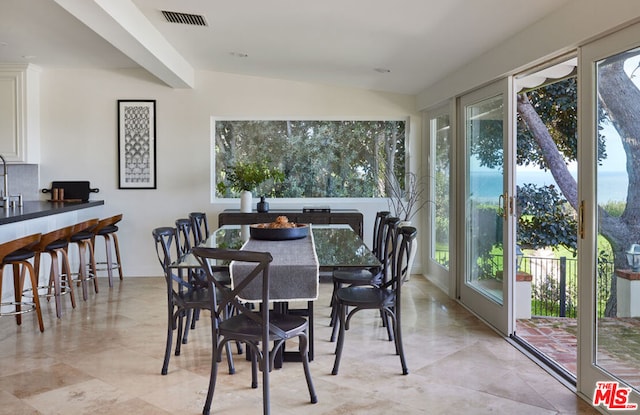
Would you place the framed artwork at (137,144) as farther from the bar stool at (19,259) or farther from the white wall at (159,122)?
the bar stool at (19,259)

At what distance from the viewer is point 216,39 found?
5211 mm

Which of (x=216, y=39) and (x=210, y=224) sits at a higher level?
(x=216, y=39)

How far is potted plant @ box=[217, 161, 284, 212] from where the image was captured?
6.36 metres

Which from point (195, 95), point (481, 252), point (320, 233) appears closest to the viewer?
point (320, 233)

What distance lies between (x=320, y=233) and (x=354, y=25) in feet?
5.66

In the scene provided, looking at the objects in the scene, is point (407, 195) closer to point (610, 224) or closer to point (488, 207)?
point (488, 207)

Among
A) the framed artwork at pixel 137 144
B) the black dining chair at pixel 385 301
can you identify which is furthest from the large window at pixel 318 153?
the black dining chair at pixel 385 301

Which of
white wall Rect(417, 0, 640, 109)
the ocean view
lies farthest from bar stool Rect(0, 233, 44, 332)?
white wall Rect(417, 0, 640, 109)

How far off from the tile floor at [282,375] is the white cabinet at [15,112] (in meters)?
2.58

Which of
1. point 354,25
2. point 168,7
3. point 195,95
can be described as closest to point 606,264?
point 354,25

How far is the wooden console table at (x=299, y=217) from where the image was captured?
6266 millimetres

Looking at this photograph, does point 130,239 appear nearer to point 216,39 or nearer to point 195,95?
point 195,95

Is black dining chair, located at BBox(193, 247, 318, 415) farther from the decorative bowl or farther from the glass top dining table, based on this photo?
the decorative bowl

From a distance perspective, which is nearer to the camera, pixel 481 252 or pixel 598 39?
pixel 598 39
